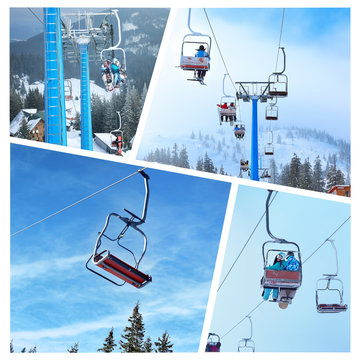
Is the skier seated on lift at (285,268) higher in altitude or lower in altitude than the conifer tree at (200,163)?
lower

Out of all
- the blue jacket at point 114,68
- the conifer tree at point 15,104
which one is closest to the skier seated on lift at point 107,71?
the blue jacket at point 114,68

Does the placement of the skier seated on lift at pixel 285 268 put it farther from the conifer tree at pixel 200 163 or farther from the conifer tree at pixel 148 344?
the conifer tree at pixel 200 163

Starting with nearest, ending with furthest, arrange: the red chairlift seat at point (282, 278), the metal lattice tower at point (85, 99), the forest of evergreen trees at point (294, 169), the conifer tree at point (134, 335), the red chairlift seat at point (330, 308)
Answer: the red chairlift seat at point (282, 278), the red chairlift seat at point (330, 308), the metal lattice tower at point (85, 99), the conifer tree at point (134, 335), the forest of evergreen trees at point (294, 169)

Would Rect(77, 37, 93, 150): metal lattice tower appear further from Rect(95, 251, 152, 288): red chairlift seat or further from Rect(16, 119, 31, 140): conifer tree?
Rect(16, 119, 31, 140): conifer tree

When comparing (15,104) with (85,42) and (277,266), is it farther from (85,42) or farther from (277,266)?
(277,266)
